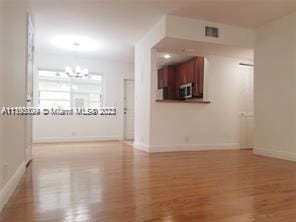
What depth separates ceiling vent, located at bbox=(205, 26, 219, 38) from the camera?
452cm

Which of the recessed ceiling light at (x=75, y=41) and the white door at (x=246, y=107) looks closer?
the recessed ceiling light at (x=75, y=41)

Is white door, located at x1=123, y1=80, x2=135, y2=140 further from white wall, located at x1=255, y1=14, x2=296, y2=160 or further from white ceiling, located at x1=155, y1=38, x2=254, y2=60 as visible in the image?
white wall, located at x1=255, y1=14, x2=296, y2=160

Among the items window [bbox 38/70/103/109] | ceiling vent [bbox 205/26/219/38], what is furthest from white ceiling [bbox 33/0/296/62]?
window [bbox 38/70/103/109]

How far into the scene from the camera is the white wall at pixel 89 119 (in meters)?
6.97

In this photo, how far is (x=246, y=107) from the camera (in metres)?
5.84

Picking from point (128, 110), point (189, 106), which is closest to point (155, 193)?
point (189, 106)

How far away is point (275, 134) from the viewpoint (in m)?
4.32

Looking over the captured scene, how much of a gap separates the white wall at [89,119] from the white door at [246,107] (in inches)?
144

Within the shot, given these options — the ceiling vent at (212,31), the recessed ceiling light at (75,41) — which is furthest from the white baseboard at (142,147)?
the recessed ceiling light at (75,41)

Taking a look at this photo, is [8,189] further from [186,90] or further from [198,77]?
[186,90]

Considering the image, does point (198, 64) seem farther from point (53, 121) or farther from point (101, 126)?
point (53, 121)

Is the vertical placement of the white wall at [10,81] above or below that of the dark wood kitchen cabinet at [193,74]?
below

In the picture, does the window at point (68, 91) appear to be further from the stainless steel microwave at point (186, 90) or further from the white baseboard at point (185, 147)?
the white baseboard at point (185, 147)

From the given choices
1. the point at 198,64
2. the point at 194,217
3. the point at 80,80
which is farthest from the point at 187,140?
the point at 80,80
